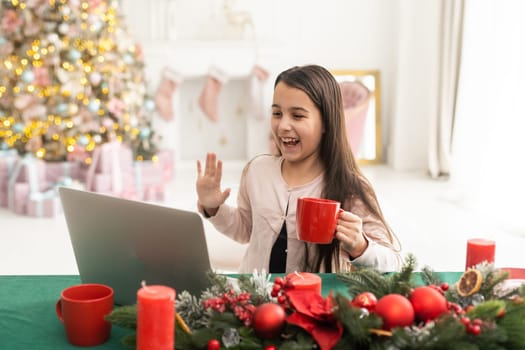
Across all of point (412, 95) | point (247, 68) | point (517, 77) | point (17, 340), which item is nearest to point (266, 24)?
point (247, 68)

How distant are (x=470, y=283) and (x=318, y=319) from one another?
0.28m

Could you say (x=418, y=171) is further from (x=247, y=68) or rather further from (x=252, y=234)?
(x=252, y=234)

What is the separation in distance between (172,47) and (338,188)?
4.87 meters

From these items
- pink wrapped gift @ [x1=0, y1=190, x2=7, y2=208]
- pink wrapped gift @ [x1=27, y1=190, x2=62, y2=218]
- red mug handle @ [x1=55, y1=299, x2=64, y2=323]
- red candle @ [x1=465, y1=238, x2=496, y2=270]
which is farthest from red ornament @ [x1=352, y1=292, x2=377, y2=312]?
pink wrapped gift @ [x1=0, y1=190, x2=7, y2=208]

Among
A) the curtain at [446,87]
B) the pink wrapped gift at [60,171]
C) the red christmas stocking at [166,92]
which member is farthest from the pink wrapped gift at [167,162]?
the curtain at [446,87]

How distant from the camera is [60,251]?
3596mm

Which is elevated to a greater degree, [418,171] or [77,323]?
[77,323]

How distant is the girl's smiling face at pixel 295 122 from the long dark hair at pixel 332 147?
2cm

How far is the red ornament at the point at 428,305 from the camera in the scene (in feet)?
3.02

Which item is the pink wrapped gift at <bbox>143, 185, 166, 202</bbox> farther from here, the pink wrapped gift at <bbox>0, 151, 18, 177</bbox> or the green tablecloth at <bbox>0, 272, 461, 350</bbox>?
the green tablecloth at <bbox>0, 272, 461, 350</bbox>

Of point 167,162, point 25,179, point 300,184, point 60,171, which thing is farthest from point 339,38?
point 300,184

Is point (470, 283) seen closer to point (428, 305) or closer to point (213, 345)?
point (428, 305)

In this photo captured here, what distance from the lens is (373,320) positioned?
88cm

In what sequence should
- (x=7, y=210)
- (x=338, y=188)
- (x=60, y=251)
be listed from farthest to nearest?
(x=7, y=210) → (x=60, y=251) → (x=338, y=188)
